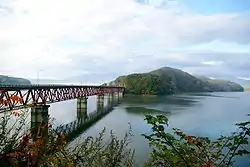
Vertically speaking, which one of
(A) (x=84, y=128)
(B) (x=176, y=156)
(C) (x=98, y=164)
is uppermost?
(B) (x=176, y=156)

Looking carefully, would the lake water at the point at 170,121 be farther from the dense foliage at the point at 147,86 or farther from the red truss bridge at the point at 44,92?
the dense foliage at the point at 147,86

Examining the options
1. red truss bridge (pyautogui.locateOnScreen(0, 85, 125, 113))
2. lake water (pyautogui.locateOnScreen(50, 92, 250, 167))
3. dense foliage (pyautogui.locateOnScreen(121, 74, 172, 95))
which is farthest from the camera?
dense foliage (pyautogui.locateOnScreen(121, 74, 172, 95))

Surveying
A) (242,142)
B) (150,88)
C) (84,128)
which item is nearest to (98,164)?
(242,142)

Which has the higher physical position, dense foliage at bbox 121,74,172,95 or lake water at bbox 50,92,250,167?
dense foliage at bbox 121,74,172,95

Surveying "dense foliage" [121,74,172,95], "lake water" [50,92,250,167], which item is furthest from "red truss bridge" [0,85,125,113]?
"dense foliage" [121,74,172,95]

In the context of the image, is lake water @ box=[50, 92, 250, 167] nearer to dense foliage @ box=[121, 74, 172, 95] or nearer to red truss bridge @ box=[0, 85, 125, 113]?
red truss bridge @ box=[0, 85, 125, 113]

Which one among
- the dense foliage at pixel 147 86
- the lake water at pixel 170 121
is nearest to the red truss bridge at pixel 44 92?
the lake water at pixel 170 121

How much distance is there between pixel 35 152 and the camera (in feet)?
17.6

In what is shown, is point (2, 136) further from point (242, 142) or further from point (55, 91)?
point (55, 91)

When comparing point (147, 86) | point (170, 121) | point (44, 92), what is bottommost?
point (170, 121)

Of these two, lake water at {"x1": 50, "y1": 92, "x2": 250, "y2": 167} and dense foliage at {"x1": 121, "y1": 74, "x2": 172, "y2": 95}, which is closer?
lake water at {"x1": 50, "y1": 92, "x2": 250, "y2": 167}

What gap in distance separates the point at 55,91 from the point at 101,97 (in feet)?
134

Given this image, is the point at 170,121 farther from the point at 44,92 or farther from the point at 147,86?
the point at 147,86

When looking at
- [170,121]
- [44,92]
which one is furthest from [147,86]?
[44,92]
